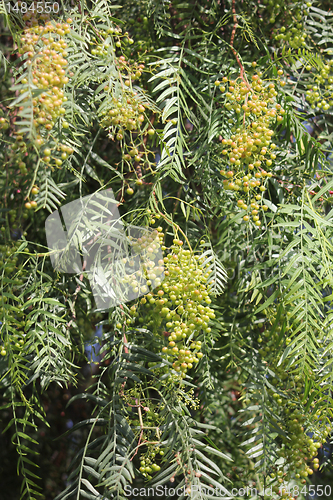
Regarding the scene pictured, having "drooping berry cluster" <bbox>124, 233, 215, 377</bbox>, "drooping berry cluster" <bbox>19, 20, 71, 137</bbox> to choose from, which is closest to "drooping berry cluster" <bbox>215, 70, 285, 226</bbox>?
"drooping berry cluster" <bbox>124, 233, 215, 377</bbox>

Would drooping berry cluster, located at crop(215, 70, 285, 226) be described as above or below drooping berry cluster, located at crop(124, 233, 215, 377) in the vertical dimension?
above

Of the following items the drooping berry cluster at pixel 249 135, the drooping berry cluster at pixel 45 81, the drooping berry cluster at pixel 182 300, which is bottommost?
the drooping berry cluster at pixel 182 300

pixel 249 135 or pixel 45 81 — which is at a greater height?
pixel 45 81

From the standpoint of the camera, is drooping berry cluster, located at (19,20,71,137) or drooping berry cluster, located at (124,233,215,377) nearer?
drooping berry cluster, located at (19,20,71,137)

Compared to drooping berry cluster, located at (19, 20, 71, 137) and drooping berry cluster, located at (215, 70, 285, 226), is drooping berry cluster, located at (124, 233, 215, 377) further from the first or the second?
drooping berry cluster, located at (19, 20, 71, 137)

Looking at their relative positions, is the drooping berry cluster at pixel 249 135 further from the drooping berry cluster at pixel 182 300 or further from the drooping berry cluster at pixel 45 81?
the drooping berry cluster at pixel 45 81

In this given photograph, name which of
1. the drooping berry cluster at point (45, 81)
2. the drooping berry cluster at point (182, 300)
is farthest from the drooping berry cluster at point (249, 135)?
the drooping berry cluster at point (45, 81)

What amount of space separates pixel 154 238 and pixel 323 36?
3.10 ft

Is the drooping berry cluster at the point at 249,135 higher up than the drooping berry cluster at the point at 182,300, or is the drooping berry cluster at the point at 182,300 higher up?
the drooping berry cluster at the point at 249,135

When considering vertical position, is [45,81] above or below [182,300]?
above

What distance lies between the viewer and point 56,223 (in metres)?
1.03

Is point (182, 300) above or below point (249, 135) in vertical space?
below

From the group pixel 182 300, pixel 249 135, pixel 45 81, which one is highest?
pixel 45 81

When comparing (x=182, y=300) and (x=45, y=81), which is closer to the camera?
(x=45, y=81)
